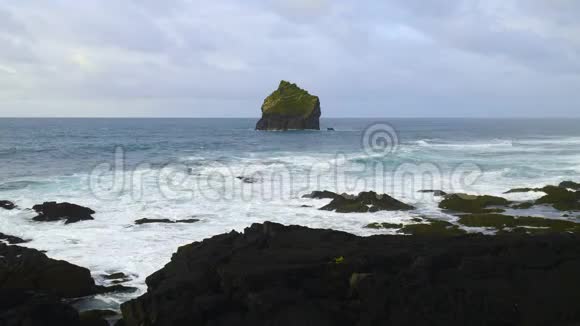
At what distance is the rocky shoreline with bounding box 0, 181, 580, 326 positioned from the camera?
28.9 feet

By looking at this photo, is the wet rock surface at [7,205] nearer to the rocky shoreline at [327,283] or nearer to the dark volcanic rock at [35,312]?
the rocky shoreline at [327,283]

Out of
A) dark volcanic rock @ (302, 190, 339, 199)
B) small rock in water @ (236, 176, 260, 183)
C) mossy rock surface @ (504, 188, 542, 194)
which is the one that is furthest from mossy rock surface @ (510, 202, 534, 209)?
small rock in water @ (236, 176, 260, 183)

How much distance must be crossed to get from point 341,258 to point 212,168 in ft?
108

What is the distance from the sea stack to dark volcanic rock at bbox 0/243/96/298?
9953 centimetres

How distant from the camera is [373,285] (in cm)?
925

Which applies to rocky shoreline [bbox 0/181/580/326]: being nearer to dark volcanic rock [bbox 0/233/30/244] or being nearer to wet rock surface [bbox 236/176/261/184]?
dark volcanic rock [bbox 0/233/30/244]

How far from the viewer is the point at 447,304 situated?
28.7 feet

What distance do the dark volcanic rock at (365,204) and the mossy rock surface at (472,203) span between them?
2.06 m

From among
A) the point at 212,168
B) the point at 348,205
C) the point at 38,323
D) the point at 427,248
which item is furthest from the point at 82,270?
the point at 212,168

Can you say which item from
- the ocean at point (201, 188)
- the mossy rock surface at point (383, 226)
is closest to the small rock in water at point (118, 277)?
the ocean at point (201, 188)

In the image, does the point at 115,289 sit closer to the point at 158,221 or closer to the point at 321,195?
the point at 158,221

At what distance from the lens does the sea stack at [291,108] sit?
111 metres

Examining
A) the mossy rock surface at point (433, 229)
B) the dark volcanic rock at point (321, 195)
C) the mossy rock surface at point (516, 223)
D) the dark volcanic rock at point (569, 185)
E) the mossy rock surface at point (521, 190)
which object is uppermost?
the dark volcanic rock at point (569, 185)

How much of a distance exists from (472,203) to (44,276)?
2048cm
